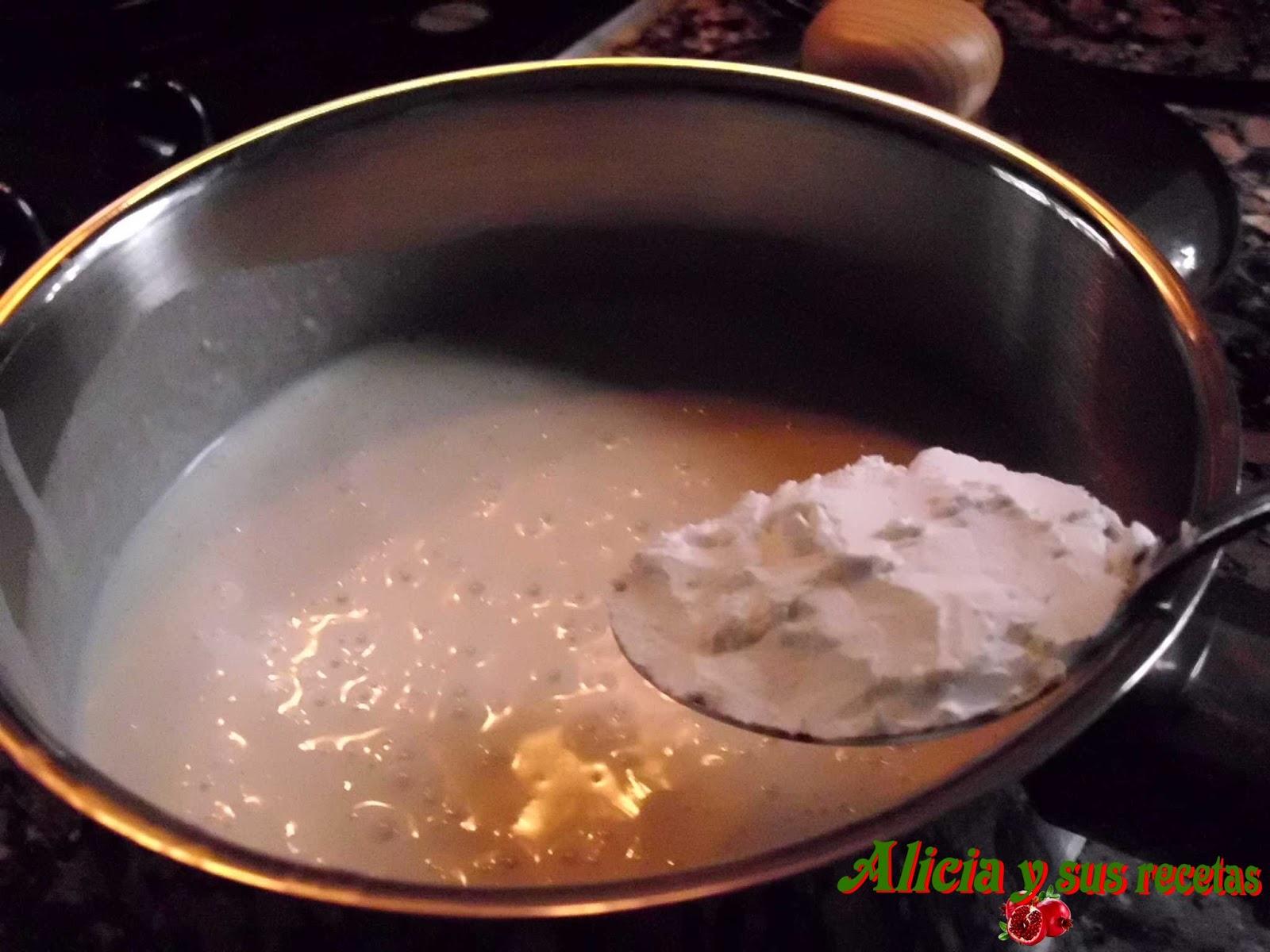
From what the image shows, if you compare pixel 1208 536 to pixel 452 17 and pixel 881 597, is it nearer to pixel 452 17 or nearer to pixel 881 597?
pixel 881 597

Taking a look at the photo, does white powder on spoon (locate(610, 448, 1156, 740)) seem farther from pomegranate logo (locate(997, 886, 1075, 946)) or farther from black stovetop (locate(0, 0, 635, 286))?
black stovetop (locate(0, 0, 635, 286))

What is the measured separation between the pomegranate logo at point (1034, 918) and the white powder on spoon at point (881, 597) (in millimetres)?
55

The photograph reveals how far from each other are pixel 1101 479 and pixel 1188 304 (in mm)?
112

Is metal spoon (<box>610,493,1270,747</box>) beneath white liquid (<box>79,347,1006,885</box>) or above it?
Answer: above

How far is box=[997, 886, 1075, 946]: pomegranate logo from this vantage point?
0.34 metres

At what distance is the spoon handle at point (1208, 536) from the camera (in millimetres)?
317

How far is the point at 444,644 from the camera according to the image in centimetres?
51

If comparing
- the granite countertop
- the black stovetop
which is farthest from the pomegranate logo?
the black stovetop

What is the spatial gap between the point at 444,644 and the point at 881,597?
0.67 feet

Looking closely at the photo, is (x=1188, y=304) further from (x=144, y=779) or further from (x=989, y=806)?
(x=144, y=779)

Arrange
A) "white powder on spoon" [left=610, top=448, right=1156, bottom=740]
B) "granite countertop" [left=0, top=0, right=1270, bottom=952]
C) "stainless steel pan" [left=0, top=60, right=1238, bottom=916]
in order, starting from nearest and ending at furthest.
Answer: "granite countertop" [left=0, top=0, right=1270, bottom=952] < "white powder on spoon" [left=610, top=448, right=1156, bottom=740] < "stainless steel pan" [left=0, top=60, right=1238, bottom=916]

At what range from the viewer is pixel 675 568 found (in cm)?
45

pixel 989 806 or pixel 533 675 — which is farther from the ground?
pixel 989 806

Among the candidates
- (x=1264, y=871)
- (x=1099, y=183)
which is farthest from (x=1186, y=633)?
(x=1099, y=183)
